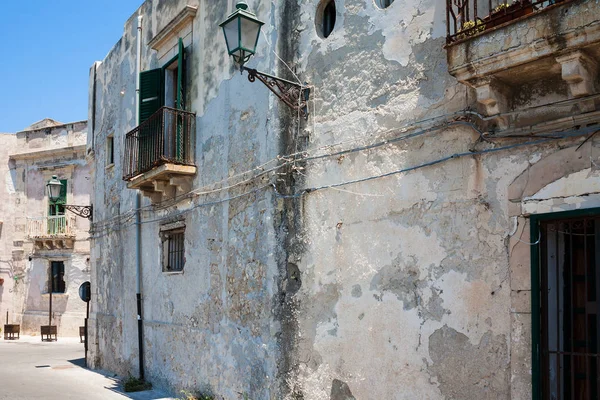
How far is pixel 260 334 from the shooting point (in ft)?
26.6

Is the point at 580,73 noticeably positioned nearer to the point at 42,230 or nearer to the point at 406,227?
the point at 406,227

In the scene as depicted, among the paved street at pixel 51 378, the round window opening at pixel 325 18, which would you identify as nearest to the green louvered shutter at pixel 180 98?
the round window opening at pixel 325 18

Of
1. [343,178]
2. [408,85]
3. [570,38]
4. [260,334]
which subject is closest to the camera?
[570,38]

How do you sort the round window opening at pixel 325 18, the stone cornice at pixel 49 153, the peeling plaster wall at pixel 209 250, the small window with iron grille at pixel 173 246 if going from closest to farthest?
the round window opening at pixel 325 18
the peeling plaster wall at pixel 209 250
the small window with iron grille at pixel 173 246
the stone cornice at pixel 49 153

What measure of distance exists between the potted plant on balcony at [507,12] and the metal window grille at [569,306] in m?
1.67

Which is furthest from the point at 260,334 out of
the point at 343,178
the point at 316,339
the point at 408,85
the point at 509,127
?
the point at 509,127

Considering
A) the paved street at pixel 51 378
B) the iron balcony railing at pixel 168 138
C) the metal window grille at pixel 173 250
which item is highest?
the iron balcony railing at pixel 168 138

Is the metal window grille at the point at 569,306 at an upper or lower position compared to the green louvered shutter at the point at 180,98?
lower

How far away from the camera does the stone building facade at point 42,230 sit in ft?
86.5

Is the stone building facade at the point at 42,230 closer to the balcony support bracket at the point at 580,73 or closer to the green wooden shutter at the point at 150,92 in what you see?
the green wooden shutter at the point at 150,92

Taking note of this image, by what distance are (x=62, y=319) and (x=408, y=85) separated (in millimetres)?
23436

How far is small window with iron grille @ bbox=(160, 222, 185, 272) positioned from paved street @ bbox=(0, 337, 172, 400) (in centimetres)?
219

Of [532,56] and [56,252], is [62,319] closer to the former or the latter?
[56,252]

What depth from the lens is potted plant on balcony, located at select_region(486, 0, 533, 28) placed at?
496 cm
